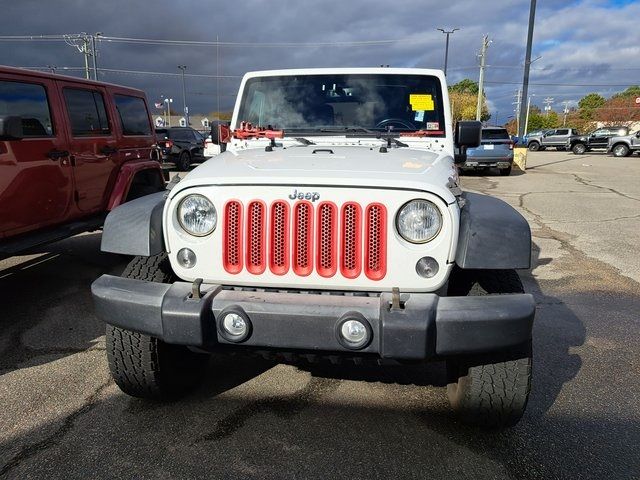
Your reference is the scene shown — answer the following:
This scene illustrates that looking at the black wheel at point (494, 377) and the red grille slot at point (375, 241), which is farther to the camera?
the black wheel at point (494, 377)

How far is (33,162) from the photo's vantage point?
14.1ft

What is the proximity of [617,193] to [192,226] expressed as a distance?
42.4 ft

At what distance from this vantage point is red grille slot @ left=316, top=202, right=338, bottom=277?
2.29 m

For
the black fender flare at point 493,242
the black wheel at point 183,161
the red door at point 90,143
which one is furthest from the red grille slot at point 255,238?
the black wheel at point 183,161

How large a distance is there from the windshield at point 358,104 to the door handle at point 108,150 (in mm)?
2197

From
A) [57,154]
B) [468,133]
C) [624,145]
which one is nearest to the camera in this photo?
[468,133]

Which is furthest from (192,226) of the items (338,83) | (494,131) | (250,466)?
(494,131)

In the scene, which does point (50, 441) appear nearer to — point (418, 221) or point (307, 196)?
point (307, 196)

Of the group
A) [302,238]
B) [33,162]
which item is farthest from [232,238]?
[33,162]

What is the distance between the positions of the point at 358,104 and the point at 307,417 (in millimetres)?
2356

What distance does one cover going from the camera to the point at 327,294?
231cm

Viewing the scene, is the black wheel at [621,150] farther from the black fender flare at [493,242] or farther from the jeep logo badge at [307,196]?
the jeep logo badge at [307,196]

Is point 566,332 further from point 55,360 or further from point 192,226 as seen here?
point 55,360

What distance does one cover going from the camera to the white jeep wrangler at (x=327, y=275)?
6.95 ft
